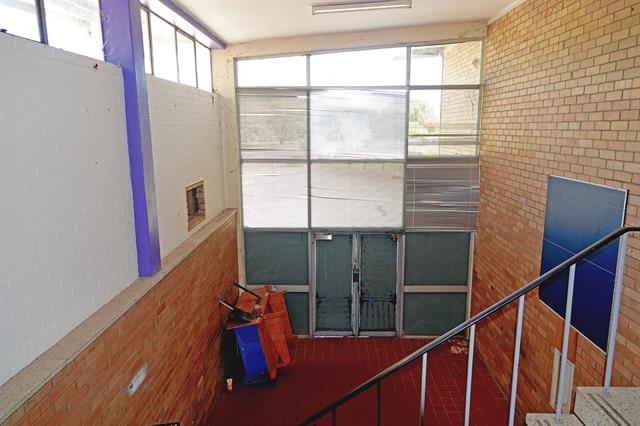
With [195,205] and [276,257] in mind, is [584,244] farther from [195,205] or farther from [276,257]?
[276,257]

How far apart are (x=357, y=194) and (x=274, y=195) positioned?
1363 millimetres

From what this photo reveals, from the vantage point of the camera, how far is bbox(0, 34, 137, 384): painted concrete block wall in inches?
88.7

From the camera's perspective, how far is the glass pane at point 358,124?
6.81m

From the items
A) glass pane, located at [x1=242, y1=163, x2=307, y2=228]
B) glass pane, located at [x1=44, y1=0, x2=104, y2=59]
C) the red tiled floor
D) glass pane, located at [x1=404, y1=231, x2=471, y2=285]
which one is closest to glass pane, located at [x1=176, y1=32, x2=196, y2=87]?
glass pane, located at [x1=242, y1=163, x2=307, y2=228]

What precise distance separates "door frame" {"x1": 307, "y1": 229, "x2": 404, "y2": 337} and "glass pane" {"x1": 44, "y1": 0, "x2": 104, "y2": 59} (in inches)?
178

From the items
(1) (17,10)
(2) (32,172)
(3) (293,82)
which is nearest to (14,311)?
(2) (32,172)

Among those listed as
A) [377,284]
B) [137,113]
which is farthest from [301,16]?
[377,284]

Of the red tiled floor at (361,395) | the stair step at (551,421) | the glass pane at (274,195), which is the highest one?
the glass pane at (274,195)

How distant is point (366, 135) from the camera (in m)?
6.92

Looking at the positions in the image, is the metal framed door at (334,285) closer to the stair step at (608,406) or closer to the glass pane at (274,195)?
the glass pane at (274,195)

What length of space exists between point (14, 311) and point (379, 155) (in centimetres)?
552

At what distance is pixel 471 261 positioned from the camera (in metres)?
7.17

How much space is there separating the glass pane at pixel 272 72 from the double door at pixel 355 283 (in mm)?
2541

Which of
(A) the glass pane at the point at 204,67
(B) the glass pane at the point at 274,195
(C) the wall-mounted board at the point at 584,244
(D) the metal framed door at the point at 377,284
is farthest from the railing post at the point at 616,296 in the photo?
(A) the glass pane at the point at 204,67
